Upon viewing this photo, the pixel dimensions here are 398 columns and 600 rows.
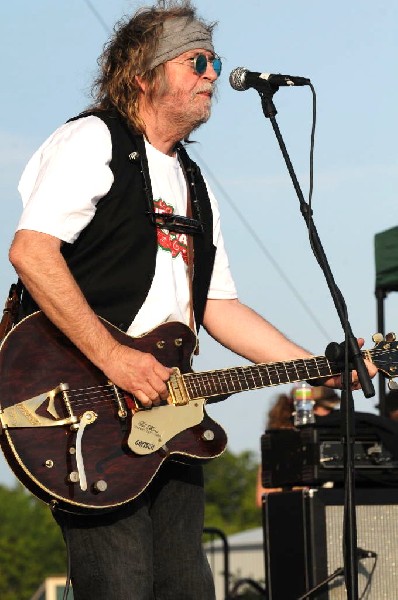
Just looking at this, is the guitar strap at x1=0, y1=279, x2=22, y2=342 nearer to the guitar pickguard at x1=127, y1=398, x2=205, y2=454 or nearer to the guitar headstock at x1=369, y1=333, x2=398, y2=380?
the guitar pickguard at x1=127, y1=398, x2=205, y2=454

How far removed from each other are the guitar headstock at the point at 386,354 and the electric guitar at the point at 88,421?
0.65m

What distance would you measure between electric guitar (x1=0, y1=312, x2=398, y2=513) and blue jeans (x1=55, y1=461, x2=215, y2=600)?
94 millimetres

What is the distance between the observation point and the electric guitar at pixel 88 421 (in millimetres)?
3549

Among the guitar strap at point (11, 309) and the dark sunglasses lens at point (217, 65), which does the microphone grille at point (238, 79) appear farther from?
the guitar strap at point (11, 309)

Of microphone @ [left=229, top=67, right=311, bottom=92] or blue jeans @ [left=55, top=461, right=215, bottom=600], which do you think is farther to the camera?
microphone @ [left=229, top=67, right=311, bottom=92]

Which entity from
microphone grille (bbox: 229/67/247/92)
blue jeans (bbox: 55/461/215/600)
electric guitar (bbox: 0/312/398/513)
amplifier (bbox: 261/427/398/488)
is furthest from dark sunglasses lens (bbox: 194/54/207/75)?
amplifier (bbox: 261/427/398/488)

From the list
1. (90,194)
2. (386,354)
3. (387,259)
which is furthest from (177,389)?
(387,259)

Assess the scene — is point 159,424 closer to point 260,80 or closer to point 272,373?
point 272,373

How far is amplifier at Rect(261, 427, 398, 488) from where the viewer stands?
216 inches

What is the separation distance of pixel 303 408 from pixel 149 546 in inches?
114

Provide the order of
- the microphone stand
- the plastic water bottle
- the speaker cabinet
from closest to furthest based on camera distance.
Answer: the microphone stand
the speaker cabinet
the plastic water bottle

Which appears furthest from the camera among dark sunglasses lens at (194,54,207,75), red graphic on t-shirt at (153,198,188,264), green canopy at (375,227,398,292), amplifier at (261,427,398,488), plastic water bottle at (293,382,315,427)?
green canopy at (375,227,398,292)

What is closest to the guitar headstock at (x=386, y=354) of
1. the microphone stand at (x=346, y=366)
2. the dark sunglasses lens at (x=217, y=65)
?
the microphone stand at (x=346, y=366)

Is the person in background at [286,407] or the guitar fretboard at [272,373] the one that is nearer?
the guitar fretboard at [272,373]
